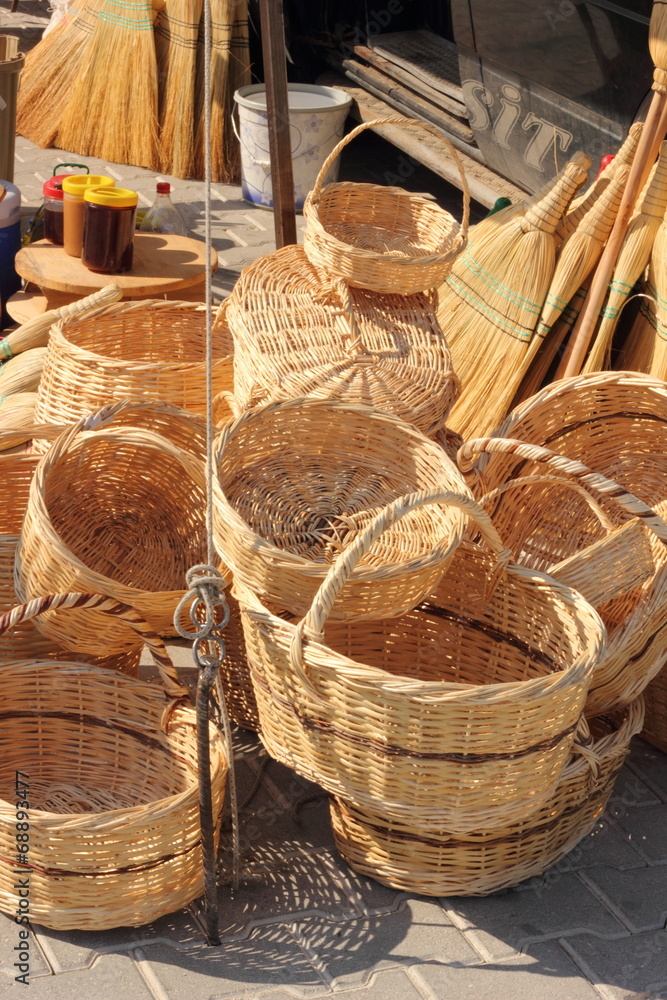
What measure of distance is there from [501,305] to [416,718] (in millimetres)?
1979

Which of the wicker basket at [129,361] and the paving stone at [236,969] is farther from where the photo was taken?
the wicker basket at [129,361]

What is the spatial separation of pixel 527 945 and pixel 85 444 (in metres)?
1.40

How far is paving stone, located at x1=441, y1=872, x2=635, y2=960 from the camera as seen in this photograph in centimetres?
219

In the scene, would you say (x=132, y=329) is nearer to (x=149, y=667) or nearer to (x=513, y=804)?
(x=149, y=667)

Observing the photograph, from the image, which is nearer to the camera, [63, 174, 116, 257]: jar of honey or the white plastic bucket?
[63, 174, 116, 257]: jar of honey

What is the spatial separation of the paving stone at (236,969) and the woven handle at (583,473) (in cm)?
108

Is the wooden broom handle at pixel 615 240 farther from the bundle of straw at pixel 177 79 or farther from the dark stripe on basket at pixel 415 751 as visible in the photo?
the bundle of straw at pixel 177 79

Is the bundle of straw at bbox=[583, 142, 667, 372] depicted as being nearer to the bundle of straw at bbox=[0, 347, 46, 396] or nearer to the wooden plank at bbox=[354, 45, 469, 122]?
the bundle of straw at bbox=[0, 347, 46, 396]

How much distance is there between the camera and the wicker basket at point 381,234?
9.08 feet

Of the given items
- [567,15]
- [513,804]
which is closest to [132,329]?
[513,804]

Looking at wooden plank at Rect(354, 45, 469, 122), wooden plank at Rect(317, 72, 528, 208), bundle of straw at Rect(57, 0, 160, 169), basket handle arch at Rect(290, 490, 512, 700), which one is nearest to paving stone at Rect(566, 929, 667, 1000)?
basket handle arch at Rect(290, 490, 512, 700)

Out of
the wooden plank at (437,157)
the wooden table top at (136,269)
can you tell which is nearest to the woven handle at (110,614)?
the wooden table top at (136,269)

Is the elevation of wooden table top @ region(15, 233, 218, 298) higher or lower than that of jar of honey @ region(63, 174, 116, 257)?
lower

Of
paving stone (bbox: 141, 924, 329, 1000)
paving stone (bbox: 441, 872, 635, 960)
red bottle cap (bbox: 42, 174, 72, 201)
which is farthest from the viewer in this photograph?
red bottle cap (bbox: 42, 174, 72, 201)
